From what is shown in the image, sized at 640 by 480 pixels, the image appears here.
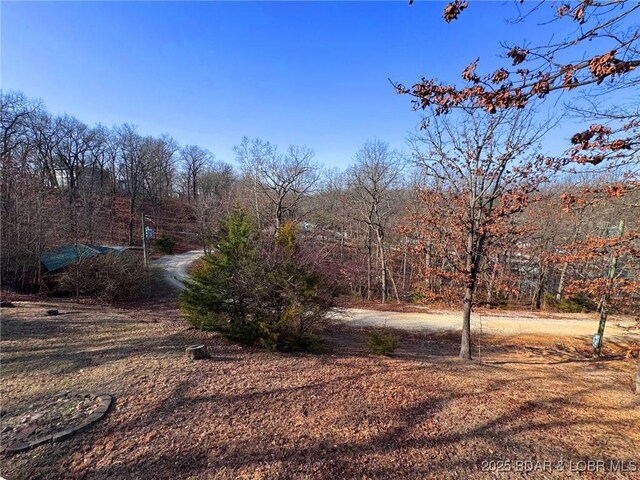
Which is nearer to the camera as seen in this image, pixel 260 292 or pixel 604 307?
pixel 260 292

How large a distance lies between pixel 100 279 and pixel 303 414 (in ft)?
45.5

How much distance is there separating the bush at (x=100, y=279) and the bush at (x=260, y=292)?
950 centimetres

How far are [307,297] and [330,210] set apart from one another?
22095 mm

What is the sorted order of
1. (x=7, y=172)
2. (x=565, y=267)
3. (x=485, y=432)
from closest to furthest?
(x=485, y=432) < (x=7, y=172) < (x=565, y=267)

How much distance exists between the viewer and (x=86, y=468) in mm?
2713

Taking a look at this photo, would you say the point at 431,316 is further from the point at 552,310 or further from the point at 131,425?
the point at 131,425

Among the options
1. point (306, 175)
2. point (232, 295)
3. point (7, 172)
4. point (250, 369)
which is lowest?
point (250, 369)

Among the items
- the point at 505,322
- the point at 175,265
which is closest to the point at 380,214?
the point at 505,322

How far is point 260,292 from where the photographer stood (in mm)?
6191

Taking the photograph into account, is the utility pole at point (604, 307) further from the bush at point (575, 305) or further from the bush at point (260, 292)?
the bush at point (260, 292)

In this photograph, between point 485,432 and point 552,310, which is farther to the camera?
point 552,310

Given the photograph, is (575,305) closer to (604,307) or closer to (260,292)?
(604,307)

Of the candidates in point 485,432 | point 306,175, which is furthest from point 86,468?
point 306,175

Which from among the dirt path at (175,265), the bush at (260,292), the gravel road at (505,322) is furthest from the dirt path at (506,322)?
the dirt path at (175,265)
